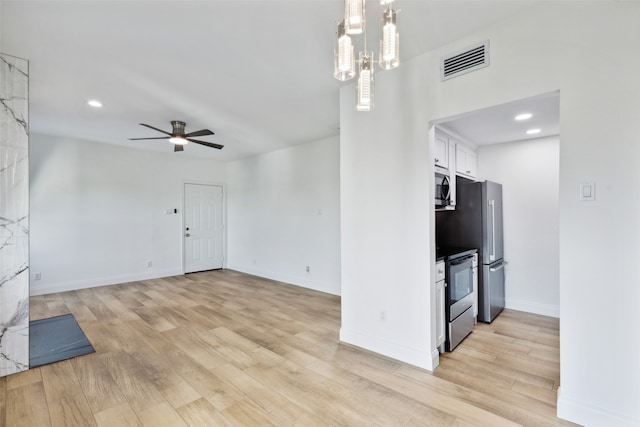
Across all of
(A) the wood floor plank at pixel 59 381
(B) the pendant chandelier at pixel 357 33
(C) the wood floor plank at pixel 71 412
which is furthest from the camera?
(A) the wood floor plank at pixel 59 381

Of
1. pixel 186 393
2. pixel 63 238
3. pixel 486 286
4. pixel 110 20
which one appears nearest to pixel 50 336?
pixel 186 393

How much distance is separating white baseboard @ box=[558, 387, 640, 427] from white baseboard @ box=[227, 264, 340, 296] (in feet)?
10.8

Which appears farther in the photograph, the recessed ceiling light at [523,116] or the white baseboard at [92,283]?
the white baseboard at [92,283]

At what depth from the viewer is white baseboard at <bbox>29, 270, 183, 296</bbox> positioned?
495cm

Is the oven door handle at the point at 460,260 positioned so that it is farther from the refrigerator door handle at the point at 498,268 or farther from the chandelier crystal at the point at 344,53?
the chandelier crystal at the point at 344,53

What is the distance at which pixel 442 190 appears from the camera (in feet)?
11.0

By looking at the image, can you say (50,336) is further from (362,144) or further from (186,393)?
(362,144)

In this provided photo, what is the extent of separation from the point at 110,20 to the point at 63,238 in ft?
15.4

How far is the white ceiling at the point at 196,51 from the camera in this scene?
198 centimetres

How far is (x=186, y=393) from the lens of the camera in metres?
2.23

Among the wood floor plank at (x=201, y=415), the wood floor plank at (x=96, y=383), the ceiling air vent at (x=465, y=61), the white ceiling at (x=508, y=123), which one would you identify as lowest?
the wood floor plank at (x=96, y=383)

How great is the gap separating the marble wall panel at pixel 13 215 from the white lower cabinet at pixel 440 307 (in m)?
3.70

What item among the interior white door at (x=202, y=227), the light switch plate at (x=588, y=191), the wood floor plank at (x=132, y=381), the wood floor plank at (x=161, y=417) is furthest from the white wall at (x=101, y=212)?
the light switch plate at (x=588, y=191)

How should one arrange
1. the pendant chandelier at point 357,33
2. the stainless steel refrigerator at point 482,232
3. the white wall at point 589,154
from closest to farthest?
the pendant chandelier at point 357,33
the white wall at point 589,154
the stainless steel refrigerator at point 482,232
